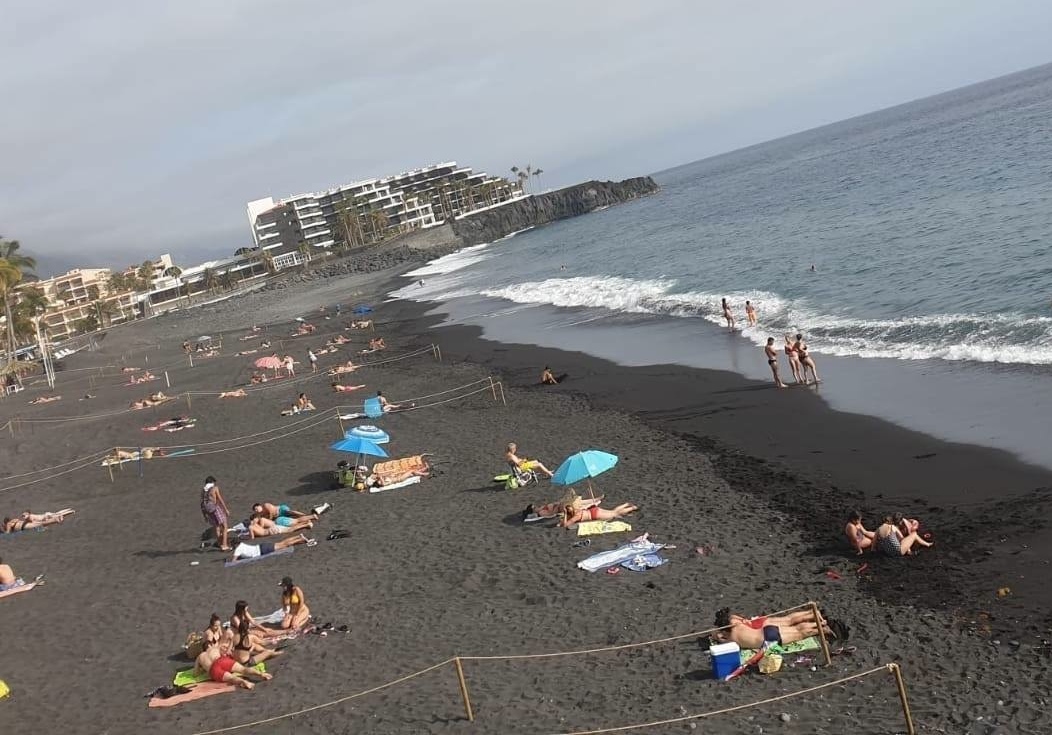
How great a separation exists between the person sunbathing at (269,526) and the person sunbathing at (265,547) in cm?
39

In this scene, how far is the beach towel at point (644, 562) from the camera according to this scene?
36.5 feet

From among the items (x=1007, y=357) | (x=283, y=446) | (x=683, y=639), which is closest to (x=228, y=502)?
(x=283, y=446)

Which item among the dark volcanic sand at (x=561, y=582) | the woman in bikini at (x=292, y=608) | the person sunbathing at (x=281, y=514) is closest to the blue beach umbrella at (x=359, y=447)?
the dark volcanic sand at (x=561, y=582)

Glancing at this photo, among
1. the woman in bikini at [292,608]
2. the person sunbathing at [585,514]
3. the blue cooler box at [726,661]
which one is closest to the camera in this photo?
the blue cooler box at [726,661]

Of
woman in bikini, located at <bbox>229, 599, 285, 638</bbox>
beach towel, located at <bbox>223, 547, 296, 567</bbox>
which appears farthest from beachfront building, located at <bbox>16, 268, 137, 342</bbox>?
woman in bikini, located at <bbox>229, 599, 285, 638</bbox>

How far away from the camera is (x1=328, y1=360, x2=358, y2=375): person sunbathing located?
3183 centimetres

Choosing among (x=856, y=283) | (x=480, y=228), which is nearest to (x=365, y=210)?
(x=480, y=228)

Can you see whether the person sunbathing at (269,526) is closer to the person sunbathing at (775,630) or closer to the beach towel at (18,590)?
the beach towel at (18,590)

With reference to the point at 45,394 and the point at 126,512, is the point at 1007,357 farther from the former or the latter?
the point at 45,394

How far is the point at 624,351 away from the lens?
27.4m

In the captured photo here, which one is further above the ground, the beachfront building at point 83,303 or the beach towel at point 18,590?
the beachfront building at point 83,303

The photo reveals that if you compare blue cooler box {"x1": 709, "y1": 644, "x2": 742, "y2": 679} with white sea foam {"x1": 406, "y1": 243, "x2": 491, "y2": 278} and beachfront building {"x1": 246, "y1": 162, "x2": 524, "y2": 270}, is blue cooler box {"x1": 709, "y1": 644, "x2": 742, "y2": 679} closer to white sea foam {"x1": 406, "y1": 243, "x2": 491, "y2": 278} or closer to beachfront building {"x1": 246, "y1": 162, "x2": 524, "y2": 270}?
white sea foam {"x1": 406, "y1": 243, "x2": 491, "y2": 278}

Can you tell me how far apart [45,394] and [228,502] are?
1124 inches

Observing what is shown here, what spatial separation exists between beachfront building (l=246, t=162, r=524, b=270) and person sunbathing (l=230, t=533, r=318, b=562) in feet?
404
